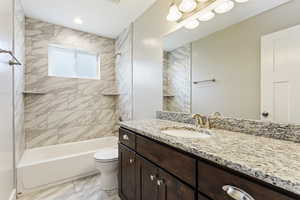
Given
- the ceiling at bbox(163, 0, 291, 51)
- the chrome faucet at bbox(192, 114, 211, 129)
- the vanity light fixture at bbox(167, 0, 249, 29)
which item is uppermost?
the vanity light fixture at bbox(167, 0, 249, 29)

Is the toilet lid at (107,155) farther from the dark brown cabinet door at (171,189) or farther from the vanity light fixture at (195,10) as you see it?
the vanity light fixture at (195,10)

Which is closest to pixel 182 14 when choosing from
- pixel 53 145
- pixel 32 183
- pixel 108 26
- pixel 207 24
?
pixel 207 24

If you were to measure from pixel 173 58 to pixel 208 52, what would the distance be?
48cm

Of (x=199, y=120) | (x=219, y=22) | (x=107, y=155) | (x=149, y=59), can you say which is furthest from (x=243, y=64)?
(x=107, y=155)

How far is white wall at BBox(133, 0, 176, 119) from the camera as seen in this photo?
1.99 metres

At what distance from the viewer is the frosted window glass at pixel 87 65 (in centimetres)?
303

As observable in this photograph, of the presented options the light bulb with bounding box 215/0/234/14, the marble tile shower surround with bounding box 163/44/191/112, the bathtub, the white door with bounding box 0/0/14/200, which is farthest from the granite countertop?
the bathtub

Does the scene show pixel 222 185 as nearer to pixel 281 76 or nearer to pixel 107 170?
pixel 281 76

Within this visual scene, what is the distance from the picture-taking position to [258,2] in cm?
107

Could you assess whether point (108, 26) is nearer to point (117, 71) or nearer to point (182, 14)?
point (117, 71)

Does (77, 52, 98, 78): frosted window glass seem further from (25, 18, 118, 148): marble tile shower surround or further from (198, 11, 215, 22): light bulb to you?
(198, 11, 215, 22): light bulb

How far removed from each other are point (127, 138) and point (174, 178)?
69 centimetres

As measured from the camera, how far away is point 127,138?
1445mm

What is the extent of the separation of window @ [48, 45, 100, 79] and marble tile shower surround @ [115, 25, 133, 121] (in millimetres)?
504
